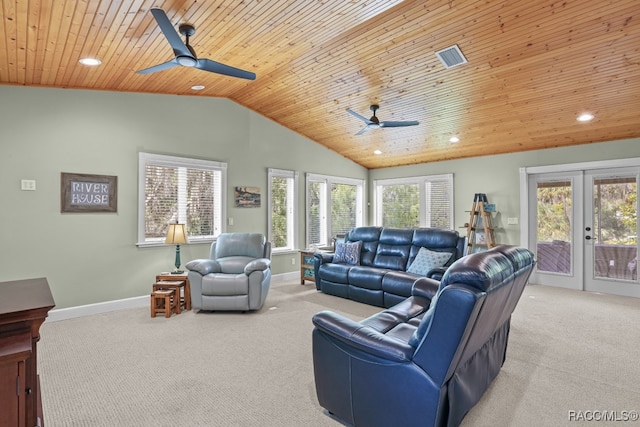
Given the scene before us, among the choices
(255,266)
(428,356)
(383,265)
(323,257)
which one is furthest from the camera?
(323,257)

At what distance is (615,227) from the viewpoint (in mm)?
5383

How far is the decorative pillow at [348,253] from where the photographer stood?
5379 mm

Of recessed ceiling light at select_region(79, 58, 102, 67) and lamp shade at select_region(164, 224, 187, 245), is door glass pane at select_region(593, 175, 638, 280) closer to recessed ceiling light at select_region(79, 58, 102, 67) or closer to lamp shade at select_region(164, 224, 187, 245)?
lamp shade at select_region(164, 224, 187, 245)

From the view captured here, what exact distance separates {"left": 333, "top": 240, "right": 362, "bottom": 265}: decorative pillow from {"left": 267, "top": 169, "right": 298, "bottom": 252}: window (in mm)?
1423

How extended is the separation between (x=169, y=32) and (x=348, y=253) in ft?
12.7

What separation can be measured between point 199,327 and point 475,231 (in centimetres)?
529

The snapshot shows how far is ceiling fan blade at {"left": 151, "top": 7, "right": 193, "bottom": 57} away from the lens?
8.03ft

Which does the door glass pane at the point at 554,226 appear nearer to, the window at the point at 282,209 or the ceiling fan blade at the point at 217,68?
the window at the point at 282,209

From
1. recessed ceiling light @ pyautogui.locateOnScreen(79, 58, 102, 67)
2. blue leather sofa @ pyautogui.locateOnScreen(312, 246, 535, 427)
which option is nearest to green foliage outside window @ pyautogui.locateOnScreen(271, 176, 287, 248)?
recessed ceiling light @ pyautogui.locateOnScreen(79, 58, 102, 67)

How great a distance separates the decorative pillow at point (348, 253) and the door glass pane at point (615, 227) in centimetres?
396

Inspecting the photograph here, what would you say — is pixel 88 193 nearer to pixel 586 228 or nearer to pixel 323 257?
pixel 323 257

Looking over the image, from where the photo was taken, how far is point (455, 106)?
5004 mm

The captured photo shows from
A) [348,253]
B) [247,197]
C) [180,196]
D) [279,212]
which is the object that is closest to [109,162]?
[180,196]

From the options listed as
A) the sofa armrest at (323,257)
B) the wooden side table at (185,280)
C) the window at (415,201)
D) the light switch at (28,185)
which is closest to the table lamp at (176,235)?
the wooden side table at (185,280)
